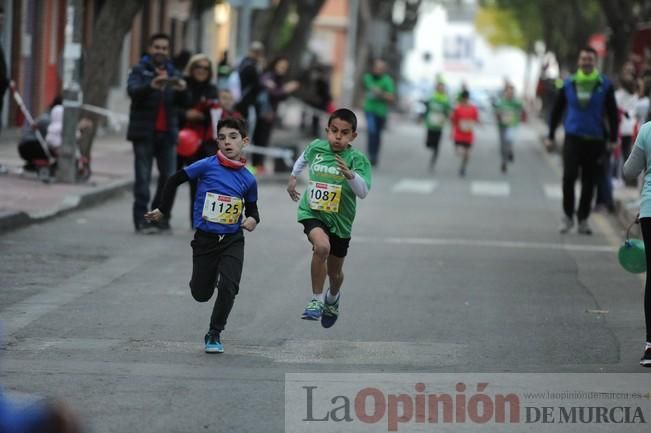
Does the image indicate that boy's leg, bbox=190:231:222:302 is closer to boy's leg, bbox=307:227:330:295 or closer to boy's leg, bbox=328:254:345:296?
boy's leg, bbox=307:227:330:295

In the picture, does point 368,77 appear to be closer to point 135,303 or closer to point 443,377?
point 135,303

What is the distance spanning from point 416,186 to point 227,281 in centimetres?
1584

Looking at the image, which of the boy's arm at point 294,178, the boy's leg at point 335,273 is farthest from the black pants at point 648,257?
the boy's arm at point 294,178

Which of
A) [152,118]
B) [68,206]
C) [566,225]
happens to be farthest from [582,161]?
[68,206]

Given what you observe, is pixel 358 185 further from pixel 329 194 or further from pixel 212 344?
pixel 212 344

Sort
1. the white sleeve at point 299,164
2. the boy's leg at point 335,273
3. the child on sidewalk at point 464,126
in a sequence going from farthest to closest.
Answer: the child on sidewalk at point 464,126 → the boy's leg at point 335,273 → the white sleeve at point 299,164

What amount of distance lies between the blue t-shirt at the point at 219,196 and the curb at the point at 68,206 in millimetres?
5772

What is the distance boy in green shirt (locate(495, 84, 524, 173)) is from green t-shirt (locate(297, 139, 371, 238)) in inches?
796

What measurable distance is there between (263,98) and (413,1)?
130 feet

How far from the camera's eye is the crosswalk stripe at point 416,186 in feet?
76.5

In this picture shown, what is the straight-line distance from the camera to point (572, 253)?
14781 mm

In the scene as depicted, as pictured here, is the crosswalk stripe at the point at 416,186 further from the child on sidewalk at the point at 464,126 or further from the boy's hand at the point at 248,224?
the boy's hand at the point at 248,224

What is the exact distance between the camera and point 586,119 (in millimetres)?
15953

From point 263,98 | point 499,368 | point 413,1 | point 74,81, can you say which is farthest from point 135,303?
point 413,1
